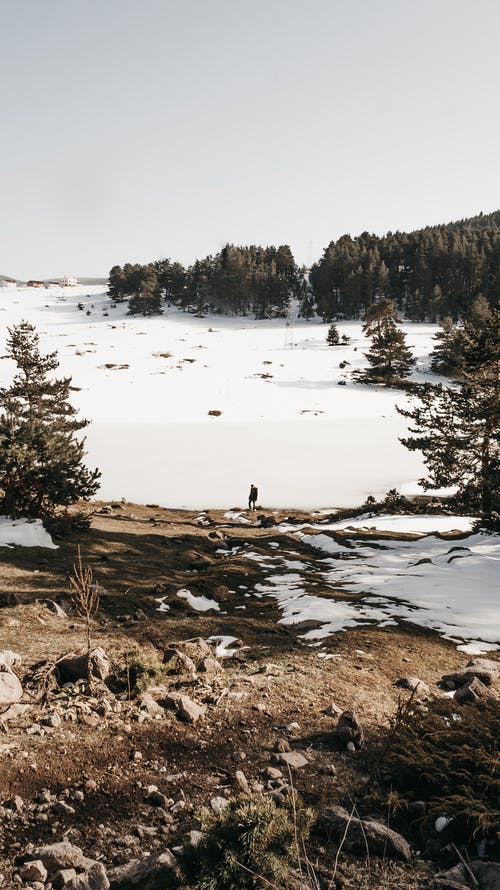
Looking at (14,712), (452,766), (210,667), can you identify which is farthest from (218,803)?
(210,667)

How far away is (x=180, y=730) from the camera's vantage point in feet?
16.8

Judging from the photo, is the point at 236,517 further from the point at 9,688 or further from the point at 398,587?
the point at 9,688

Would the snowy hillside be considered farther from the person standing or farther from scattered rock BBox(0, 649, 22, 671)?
scattered rock BBox(0, 649, 22, 671)

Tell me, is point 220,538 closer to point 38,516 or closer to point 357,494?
point 38,516

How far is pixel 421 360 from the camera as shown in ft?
228

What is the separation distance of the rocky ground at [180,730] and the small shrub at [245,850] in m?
0.24

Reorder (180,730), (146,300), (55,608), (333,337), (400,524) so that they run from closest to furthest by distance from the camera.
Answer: (180,730), (55,608), (400,524), (333,337), (146,300)

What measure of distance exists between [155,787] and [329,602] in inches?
256

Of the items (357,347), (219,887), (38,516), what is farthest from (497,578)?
(357,347)

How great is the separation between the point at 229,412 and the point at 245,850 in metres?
45.4

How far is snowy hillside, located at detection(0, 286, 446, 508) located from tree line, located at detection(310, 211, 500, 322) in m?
11.8

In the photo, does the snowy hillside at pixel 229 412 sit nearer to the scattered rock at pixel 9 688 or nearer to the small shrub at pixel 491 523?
the small shrub at pixel 491 523

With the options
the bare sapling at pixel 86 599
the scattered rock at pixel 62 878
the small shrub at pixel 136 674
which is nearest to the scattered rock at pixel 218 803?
the scattered rock at pixel 62 878

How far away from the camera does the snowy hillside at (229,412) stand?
30.3 m
